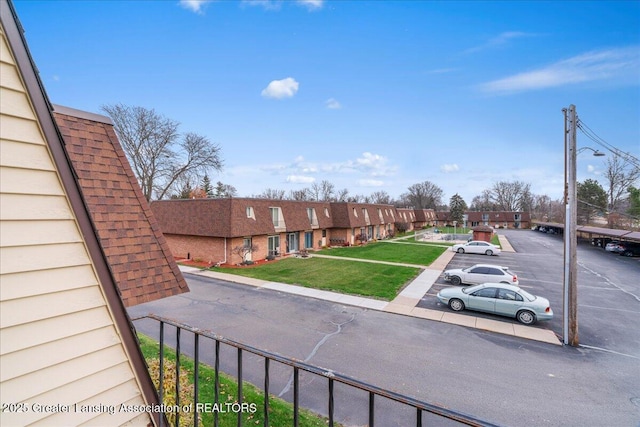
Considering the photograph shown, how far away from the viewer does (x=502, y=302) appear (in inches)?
442

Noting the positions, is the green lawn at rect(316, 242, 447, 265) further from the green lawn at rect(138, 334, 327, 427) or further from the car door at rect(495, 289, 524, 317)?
the green lawn at rect(138, 334, 327, 427)

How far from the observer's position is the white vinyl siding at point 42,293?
1761 mm

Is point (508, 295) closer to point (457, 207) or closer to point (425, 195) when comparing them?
point (457, 207)

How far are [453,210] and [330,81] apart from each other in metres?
52.3

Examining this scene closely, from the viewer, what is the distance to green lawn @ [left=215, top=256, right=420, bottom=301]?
15070 millimetres

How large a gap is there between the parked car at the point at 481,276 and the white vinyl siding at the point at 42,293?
17.6m

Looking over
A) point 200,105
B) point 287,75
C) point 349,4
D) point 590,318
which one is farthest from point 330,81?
point 590,318

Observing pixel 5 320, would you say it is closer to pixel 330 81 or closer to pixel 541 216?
pixel 330 81

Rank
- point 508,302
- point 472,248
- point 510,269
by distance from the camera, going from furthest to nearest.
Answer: point 472,248 → point 510,269 → point 508,302

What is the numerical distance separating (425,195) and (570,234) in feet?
277

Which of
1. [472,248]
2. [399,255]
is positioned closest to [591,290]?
[399,255]

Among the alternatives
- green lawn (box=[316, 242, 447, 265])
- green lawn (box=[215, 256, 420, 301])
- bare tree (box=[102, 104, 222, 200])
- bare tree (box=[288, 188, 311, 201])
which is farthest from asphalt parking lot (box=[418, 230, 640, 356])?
bare tree (box=[288, 188, 311, 201])

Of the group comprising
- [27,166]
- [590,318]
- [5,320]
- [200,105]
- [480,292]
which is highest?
[200,105]

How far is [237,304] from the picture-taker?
12.5m
